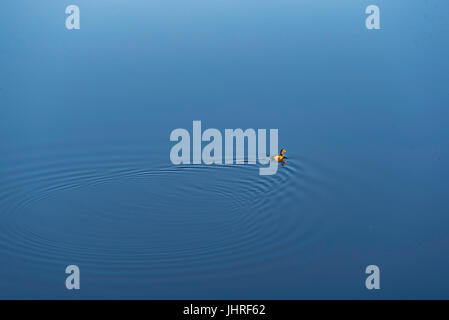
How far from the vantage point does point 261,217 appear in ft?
9.77

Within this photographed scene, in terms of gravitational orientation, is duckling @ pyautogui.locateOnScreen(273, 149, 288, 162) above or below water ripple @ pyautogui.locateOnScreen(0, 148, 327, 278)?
above

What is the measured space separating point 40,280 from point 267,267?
41.9 inches

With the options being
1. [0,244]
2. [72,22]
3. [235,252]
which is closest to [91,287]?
[0,244]

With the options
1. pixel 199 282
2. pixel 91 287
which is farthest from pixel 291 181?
pixel 91 287

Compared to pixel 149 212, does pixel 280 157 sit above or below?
above

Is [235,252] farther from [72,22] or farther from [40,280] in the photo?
[72,22]

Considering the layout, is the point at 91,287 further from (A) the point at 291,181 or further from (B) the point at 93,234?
(A) the point at 291,181

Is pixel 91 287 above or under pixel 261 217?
under

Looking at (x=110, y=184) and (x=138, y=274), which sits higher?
(x=110, y=184)

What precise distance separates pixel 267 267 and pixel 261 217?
0.78 feet

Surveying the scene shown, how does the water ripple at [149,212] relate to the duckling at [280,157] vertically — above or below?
below

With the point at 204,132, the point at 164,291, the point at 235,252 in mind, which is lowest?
the point at 164,291

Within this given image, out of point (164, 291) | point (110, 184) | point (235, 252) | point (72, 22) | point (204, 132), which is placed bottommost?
point (164, 291)

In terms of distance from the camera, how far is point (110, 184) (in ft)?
9.78
